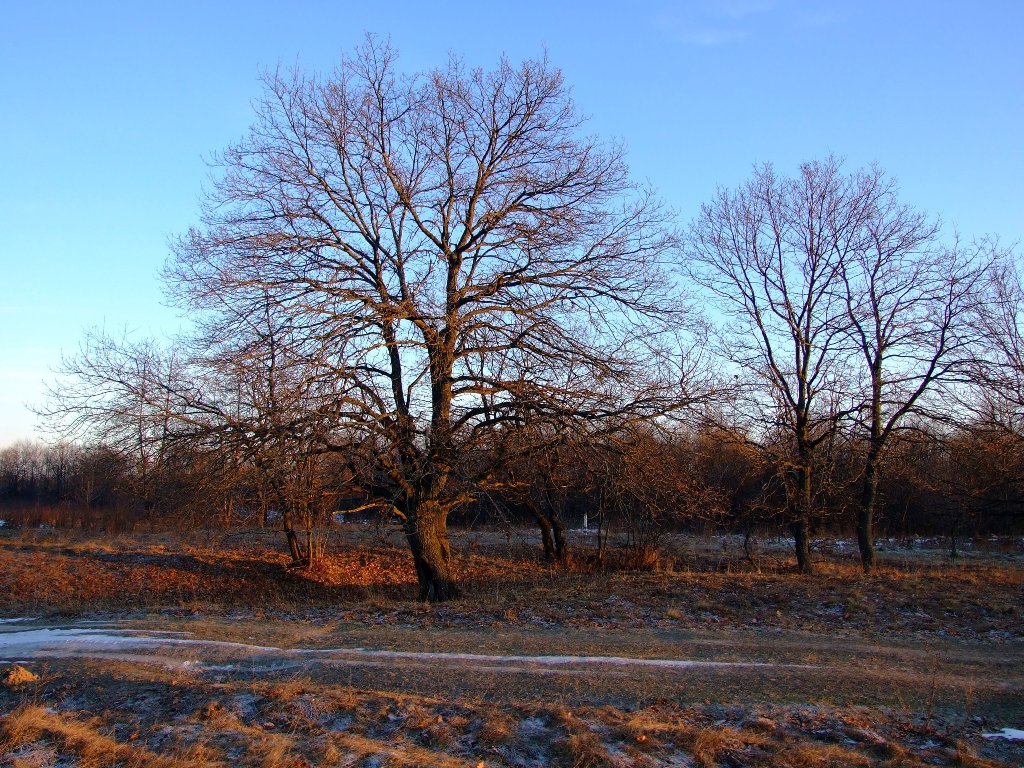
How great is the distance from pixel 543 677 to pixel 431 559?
22.5 ft

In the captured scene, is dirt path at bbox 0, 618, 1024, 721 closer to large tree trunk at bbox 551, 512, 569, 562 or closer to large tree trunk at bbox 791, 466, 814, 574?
large tree trunk at bbox 791, 466, 814, 574

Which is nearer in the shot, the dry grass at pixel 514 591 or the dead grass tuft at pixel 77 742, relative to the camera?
the dead grass tuft at pixel 77 742

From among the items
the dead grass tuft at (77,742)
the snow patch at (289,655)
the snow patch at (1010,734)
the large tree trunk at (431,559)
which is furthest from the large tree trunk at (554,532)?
the dead grass tuft at (77,742)

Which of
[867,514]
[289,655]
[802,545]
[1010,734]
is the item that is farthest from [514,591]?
[867,514]

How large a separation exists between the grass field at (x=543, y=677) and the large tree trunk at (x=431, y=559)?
51 centimetres

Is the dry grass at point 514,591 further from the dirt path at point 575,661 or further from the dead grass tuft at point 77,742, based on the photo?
the dead grass tuft at point 77,742

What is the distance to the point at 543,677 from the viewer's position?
7.80 metres

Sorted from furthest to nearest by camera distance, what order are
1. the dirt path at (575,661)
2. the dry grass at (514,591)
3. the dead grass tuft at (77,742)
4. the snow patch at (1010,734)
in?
the dry grass at (514,591) < the dirt path at (575,661) < the snow patch at (1010,734) < the dead grass tuft at (77,742)

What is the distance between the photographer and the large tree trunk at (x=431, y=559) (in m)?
14.3

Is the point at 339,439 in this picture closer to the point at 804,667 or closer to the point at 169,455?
the point at 169,455

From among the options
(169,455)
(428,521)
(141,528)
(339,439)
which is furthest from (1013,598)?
(141,528)

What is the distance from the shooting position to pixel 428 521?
1441cm

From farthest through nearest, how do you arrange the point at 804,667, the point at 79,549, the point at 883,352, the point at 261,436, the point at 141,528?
the point at 141,528, the point at 79,549, the point at 883,352, the point at 261,436, the point at 804,667

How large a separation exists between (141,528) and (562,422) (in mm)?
26746
